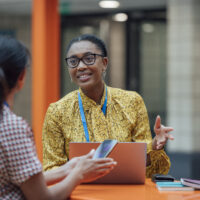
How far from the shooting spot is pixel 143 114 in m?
2.47

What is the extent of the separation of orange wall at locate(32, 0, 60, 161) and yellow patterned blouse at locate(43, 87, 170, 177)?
1511mm

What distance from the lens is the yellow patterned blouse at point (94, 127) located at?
229 centimetres

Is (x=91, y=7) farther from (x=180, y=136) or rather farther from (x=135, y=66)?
(x=180, y=136)

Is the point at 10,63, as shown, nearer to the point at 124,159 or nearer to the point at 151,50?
the point at 124,159

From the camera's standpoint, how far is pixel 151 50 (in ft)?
21.6

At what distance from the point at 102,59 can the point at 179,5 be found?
12.8 feet

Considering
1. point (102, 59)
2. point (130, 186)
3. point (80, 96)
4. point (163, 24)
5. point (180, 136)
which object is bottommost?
point (180, 136)

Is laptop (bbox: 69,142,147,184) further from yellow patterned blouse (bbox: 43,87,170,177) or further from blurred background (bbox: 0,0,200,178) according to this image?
blurred background (bbox: 0,0,200,178)

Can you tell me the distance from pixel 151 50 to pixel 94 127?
4.46 m

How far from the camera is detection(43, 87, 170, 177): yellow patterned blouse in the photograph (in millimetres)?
2291

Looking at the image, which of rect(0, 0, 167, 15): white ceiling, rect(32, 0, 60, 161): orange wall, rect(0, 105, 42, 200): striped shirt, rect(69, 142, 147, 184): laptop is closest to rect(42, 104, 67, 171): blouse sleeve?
rect(69, 142, 147, 184): laptop

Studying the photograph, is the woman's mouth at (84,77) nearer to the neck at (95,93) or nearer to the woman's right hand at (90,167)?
the neck at (95,93)

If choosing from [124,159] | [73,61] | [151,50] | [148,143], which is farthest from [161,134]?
[151,50]

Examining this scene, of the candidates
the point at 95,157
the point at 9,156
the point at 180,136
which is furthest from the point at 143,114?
the point at 180,136
